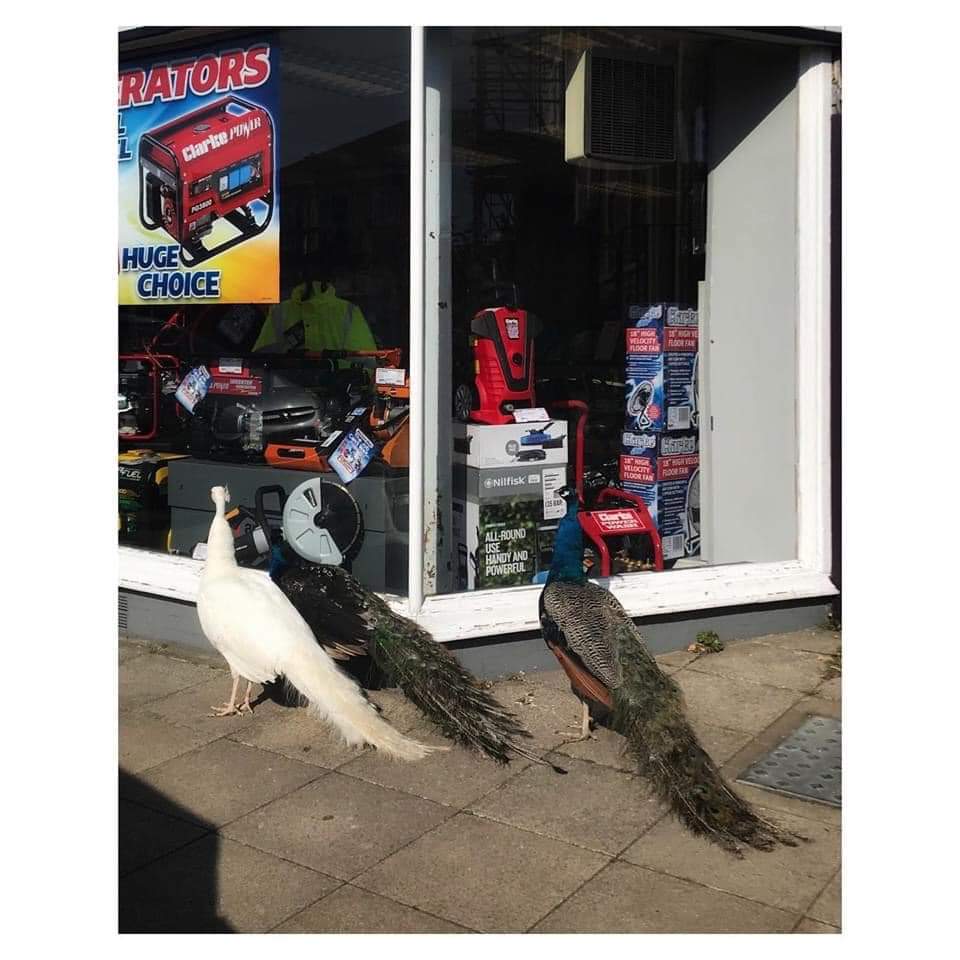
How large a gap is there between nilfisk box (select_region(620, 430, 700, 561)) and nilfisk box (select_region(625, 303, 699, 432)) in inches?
3.7

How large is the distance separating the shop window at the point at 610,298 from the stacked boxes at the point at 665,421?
0.01 meters

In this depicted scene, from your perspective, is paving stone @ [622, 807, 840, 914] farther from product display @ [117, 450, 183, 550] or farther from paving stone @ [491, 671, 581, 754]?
product display @ [117, 450, 183, 550]

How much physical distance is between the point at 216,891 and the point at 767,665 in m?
3.28

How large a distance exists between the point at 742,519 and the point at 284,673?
3200 mm

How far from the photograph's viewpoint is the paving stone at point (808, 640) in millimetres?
6195

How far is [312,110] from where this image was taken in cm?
575

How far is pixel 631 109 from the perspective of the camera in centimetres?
653

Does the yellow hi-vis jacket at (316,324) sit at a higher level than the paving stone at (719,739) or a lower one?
higher

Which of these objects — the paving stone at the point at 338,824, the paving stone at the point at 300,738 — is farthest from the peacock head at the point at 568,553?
the paving stone at the point at 338,824

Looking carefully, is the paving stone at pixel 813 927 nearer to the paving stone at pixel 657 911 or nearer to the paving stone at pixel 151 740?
the paving stone at pixel 657 911

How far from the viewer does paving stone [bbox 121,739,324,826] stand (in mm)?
4328

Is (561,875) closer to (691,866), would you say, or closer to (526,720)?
(691,866)

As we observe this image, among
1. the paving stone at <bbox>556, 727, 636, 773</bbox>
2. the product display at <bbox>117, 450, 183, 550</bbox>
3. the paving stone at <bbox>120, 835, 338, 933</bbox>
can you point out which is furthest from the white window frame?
the paving stone at <bbox>120, 835, 338, 933</bbox>

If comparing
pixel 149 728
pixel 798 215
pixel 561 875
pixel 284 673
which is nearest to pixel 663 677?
pixel 561 875
